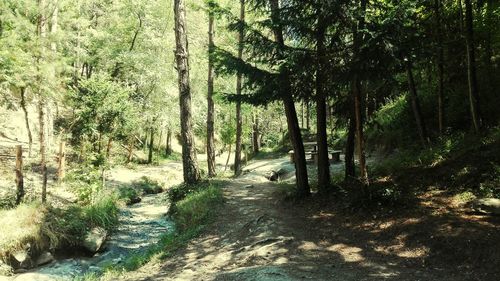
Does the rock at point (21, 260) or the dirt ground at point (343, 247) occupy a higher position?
the dirt ground at point (343, 247)

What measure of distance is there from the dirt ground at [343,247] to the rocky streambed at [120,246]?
7.55 ft

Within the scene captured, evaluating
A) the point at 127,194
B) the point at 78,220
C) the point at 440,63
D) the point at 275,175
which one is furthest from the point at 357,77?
the point at 127,194

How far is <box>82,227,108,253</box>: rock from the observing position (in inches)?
424

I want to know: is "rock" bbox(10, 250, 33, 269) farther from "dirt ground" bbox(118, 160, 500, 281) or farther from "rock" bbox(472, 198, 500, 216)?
"rock" bbox(472, 198, 500, 216)

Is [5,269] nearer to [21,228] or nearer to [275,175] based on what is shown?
[21,228]

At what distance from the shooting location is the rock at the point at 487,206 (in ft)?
23.9

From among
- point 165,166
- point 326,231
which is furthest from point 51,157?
point 326,231

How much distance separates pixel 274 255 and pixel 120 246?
5622 mm

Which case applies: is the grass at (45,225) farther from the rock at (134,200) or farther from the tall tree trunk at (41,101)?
the rock at (134,200)

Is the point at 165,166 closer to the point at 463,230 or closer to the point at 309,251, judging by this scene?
the point at 309,251

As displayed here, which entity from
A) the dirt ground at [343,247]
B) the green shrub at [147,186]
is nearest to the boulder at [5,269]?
the dirt ground at [343,247]

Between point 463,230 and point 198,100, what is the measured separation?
910 inches

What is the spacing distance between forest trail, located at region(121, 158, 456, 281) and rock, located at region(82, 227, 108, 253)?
296 cm

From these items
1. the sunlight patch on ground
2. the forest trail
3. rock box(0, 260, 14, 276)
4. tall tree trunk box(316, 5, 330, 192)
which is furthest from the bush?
the sunlight patch on ground
